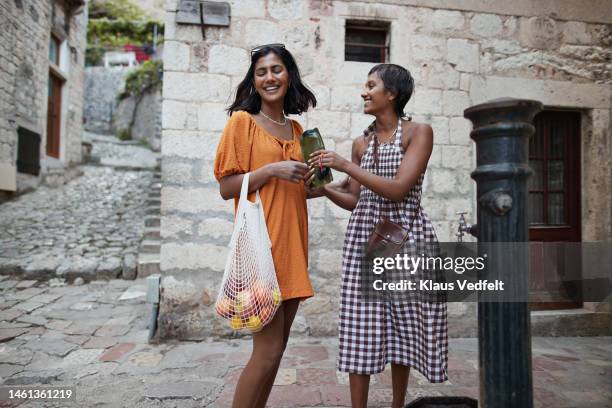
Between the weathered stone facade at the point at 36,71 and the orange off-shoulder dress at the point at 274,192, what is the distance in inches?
330

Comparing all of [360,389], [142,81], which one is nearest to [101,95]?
[142,81]

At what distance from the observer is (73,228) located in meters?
7.04

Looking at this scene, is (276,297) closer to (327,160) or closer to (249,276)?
(249,276)

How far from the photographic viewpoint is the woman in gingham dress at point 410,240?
1718 mm

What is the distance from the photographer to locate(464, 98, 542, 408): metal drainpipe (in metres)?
1.21

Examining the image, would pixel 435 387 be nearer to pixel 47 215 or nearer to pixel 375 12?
pixel 375 12

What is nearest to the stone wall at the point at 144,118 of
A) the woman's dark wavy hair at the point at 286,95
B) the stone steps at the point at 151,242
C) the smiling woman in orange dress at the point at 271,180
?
the stone steps at the point at 151,242

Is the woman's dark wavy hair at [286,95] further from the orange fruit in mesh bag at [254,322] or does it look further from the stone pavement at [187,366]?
the stone pavement at [187,366]

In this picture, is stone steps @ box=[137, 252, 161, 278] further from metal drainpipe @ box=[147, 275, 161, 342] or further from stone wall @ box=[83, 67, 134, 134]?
stone wall @ box=[83, 67, 134, 134]

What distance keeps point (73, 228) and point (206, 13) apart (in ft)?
17.0

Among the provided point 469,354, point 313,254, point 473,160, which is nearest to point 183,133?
point 313,254

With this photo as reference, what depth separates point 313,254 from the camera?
3668 mm

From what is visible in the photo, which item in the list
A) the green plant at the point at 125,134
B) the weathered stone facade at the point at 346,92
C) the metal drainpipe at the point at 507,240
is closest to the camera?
the metal drainpipe at the point at 507,240

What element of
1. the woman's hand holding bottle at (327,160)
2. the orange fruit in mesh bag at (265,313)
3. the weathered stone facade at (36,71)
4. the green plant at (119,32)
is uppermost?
the green plant at (119,32)
